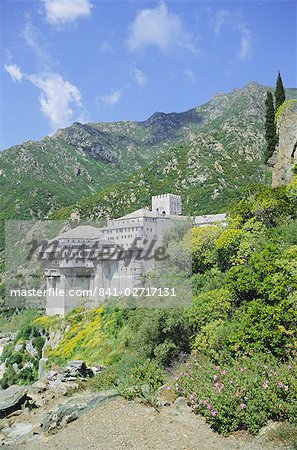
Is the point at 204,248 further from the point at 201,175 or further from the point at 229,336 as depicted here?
the point at 201,175

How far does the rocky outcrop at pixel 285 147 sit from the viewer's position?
37.1 meters

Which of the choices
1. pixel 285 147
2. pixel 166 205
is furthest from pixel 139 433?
pixel 166 205

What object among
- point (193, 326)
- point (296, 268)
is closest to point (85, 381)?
point (193, 326)

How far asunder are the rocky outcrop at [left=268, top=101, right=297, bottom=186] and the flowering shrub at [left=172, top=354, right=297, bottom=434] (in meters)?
28.1

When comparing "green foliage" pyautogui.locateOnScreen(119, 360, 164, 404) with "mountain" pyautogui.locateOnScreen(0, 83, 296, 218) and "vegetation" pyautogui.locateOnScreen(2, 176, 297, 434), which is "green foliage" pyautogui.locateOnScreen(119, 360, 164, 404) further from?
"mountain" pyautogui.locateOnScreen(0, 83, 296, 218)

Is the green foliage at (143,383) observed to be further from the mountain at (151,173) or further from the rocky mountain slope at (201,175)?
the rocky mountain slope at (201,175)

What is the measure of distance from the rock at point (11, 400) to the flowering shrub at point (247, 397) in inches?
271

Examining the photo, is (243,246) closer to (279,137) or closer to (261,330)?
(261,330)

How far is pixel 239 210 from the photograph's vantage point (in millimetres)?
29922

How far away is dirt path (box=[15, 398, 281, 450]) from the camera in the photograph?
957 cm

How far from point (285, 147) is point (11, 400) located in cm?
3204

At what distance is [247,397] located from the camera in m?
10.0

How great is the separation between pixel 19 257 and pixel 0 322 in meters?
37.7
